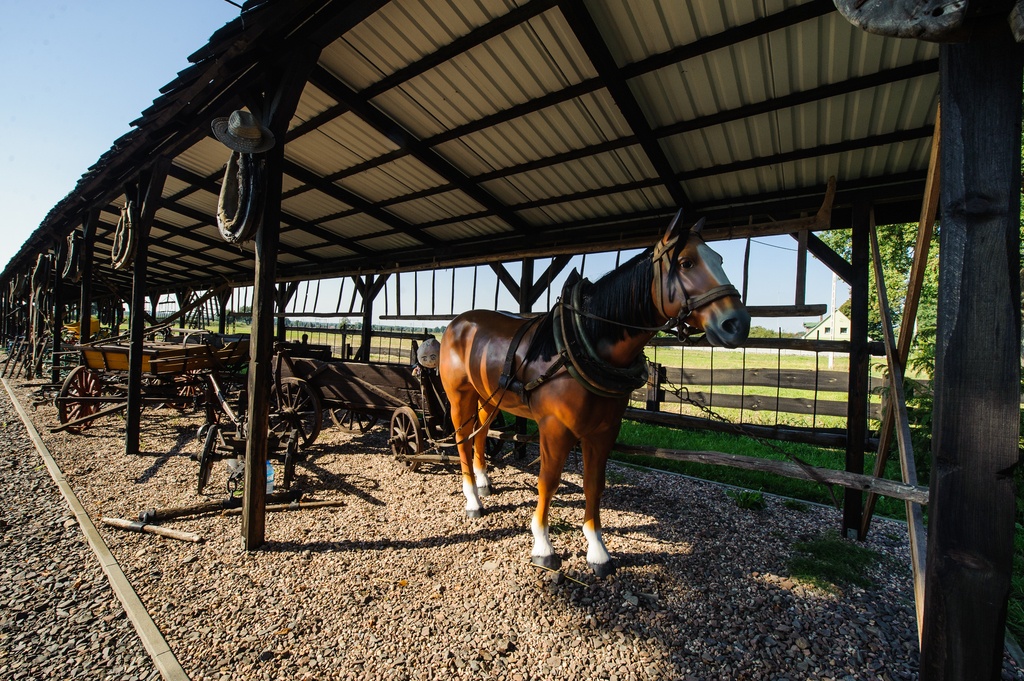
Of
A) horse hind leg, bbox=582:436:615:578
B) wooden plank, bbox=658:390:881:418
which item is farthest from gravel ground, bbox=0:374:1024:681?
wooden plank, bbox=658:390:881:418

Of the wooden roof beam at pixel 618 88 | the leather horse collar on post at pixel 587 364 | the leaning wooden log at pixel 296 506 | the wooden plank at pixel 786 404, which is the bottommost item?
the leaning wooden log at pixel 296 506

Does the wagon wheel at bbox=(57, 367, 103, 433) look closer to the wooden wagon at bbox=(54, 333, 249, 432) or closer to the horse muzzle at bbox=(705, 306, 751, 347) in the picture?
the wooden wagon at bbox=(54, 333, 249, 432)

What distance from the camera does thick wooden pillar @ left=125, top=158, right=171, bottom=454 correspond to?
16.5 feet

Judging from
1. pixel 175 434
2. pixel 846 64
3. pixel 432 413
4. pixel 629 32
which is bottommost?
pixel 175 434

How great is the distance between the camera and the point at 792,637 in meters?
2.26

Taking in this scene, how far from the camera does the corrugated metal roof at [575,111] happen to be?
2.60 meters

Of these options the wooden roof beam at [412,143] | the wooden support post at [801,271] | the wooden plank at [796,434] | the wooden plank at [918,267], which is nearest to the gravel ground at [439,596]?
the wooden plank at [796,434]

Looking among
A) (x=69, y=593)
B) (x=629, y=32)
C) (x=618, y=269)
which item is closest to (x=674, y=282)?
(x=618, y=269)

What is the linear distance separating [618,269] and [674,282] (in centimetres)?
49

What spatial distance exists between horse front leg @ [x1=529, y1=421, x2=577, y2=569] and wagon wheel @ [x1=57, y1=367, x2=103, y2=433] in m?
7.05

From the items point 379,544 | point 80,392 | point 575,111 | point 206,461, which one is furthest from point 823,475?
point 80,392

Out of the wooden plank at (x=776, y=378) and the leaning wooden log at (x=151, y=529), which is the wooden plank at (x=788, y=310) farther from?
the leaning wooden log at (x=151, y=529)

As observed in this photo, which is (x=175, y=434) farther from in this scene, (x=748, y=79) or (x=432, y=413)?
(x=748, y=79)

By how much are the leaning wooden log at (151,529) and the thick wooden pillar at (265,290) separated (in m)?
0.40
